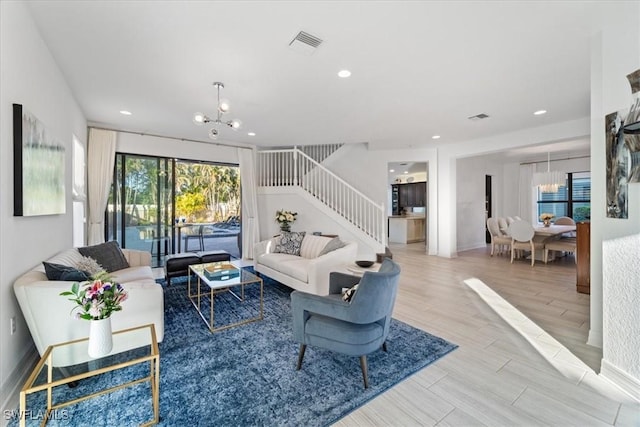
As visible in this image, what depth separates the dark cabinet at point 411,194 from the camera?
398 inches

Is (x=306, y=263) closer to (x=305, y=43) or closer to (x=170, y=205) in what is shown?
(x=305, y=43)

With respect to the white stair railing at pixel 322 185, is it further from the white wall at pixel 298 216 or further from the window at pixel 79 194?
the window at pixel 79 194

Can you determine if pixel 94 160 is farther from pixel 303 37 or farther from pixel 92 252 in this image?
pixel 303 37

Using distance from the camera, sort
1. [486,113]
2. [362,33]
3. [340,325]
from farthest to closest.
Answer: [486,113] → [362,33] → [340,325]

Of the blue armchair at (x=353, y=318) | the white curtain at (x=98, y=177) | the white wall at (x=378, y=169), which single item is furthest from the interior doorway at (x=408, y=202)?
the white curtain at (x=98, y=177)

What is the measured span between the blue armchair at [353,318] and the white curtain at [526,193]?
8.91 metres

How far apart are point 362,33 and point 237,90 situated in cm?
182

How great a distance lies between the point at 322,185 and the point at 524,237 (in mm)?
4636

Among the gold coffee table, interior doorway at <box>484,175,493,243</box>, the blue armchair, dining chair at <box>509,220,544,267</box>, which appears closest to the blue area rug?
the gold coffee table

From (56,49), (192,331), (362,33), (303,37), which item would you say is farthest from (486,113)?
(56,49)

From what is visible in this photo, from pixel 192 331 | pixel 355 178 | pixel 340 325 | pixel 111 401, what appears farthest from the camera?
pixel 355 178

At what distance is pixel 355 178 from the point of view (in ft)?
24.6

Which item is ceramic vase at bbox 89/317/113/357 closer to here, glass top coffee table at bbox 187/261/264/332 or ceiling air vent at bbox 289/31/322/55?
glass top coffee table at bbox 187/261/264/332

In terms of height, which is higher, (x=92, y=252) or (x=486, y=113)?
(x=486, y=113)
